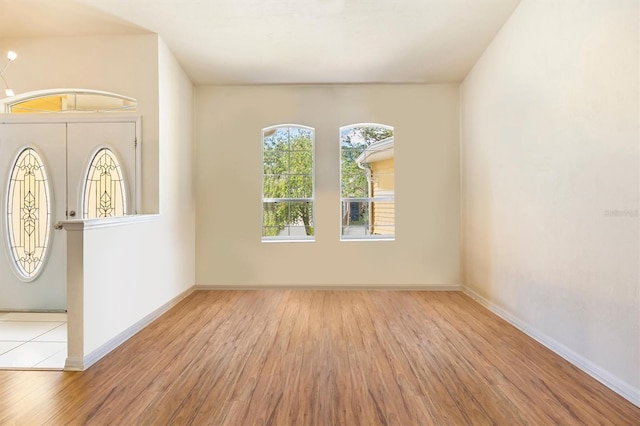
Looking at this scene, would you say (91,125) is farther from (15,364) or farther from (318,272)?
(318,272)

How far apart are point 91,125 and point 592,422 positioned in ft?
16.3

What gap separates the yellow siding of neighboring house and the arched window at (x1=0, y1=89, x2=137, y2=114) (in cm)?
323

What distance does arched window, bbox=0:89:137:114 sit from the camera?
12.2 feet

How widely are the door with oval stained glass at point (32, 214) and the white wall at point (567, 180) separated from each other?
492 centimetres

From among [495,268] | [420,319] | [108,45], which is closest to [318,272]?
[420,319]

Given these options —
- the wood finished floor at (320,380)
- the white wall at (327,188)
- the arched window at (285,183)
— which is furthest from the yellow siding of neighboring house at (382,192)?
the wood finished floor at (320,380)

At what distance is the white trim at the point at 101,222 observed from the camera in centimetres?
245

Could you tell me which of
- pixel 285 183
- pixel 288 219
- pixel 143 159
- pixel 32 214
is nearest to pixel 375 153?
pixel 285 183

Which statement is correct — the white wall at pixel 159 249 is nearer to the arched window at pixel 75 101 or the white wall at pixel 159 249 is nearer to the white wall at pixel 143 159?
the white wall at pixel 143 159

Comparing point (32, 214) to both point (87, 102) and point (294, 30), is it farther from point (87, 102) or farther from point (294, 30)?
point (294, 30)

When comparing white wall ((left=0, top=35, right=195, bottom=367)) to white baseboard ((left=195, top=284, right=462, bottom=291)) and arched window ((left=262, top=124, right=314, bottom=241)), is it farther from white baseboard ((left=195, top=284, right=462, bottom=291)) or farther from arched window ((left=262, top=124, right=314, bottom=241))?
arched window ((left=262, top=124, right=314, bottom=241))

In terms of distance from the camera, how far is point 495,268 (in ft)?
12.3

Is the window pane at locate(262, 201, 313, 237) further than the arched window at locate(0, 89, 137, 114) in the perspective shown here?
Yes

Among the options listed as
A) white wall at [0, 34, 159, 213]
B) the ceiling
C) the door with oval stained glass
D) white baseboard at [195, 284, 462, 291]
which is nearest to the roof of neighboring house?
the ceiling
